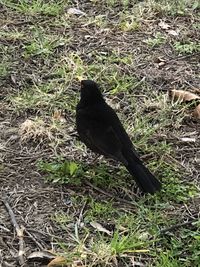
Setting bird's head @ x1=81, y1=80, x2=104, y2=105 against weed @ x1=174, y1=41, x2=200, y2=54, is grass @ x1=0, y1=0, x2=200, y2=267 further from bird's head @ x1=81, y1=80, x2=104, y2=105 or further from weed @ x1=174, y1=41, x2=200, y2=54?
bird's head @ x1=81, y1=80, x2=104, y2=105

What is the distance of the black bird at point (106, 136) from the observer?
3674mm

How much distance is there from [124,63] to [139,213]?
79.0 inches

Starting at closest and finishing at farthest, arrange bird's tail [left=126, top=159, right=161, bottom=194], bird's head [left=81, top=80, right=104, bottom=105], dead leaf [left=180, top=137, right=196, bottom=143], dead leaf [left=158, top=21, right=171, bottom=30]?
bird's tail [left=126, top=159, right=161, bottom=194] → bird's head [left=81, top=80, right=104, bottom=105] → dead leaf [left=180, top=137, right=196, bottom=143] → dead leaf [left=158, top=21, right=171, bottom=30]

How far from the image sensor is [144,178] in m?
3.65

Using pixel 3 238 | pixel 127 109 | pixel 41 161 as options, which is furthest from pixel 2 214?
pixel 127 109

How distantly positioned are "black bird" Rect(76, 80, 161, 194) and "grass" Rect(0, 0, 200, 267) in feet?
0.41

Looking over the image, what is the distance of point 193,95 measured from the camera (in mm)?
4734

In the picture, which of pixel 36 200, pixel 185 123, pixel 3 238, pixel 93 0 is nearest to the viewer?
pixel 3 238

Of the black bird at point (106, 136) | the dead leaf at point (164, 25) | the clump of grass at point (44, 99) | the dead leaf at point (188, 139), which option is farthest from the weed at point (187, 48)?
the black bird at point (106, 136)

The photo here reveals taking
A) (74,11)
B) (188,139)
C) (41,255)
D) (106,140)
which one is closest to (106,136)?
(106,140)

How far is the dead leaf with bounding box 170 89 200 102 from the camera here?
4723 mm

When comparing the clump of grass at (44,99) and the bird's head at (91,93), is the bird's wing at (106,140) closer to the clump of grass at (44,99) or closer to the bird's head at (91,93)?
the bird's head at (91,93)

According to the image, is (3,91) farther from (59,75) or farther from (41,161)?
(41,161)

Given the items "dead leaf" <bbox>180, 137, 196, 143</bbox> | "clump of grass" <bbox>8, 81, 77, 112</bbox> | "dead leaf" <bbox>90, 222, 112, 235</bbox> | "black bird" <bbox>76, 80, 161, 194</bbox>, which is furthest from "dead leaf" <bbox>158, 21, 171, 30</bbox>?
"dead leaf" <bbox>90, 222, 112, 235</bbox>
